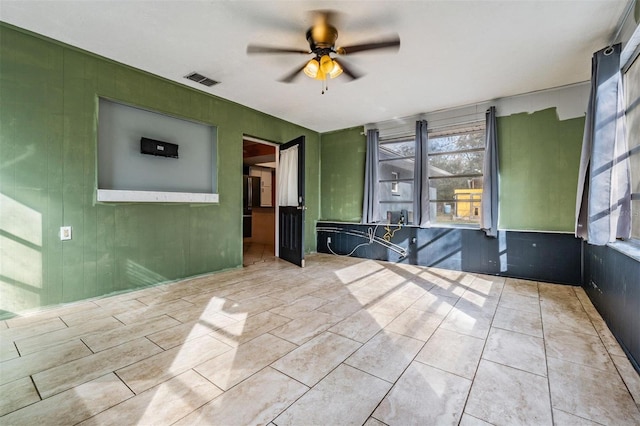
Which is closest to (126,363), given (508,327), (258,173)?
(508,327)

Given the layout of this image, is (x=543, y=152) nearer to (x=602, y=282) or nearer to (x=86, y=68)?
(x=602, y=282)

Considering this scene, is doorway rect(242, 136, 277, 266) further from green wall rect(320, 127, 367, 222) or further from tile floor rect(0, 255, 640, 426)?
tile floor rect(0, 255, 640, 426)

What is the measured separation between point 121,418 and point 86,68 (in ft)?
10.8

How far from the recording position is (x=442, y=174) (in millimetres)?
4609

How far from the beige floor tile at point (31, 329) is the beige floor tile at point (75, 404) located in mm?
1100

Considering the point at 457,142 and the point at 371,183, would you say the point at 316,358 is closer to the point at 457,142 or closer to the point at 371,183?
the point at 371,183

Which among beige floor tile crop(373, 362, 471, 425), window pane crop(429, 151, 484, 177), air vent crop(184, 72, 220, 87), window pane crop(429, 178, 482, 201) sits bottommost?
beige floor tile crop(373, 362, 471, 425)

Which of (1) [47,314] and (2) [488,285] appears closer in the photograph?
(1) [47,314]

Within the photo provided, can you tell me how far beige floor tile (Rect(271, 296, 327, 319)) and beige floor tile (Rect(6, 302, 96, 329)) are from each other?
74.4 inches

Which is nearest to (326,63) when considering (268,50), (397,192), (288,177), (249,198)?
(268,50)

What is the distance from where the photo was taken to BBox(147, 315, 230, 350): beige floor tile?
2041mm

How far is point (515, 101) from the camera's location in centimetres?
396

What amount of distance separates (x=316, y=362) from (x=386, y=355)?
19.1 inches

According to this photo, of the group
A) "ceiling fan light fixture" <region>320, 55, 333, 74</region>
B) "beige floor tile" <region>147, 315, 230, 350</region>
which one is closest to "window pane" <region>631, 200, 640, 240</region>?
"ceiling fan light fixture" <region>320, 55, 333, 74</region>
